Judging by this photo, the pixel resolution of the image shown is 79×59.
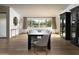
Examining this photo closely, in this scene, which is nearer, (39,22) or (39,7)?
(39,7)

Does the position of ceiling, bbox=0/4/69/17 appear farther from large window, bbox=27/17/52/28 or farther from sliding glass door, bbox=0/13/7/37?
large window, bbox=27/17/52/28

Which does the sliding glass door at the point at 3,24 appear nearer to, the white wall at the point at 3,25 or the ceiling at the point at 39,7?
the white wall at the point at 3,25

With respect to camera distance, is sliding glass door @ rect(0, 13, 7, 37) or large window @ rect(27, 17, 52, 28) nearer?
sliding glass door @ rect(0, 13, 7, 37)

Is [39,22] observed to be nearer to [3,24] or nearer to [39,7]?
[39,7]

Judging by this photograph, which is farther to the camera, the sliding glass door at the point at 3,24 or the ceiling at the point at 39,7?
the sliding glass door at the point at 3,24

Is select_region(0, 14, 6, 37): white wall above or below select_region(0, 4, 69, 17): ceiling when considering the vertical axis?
below

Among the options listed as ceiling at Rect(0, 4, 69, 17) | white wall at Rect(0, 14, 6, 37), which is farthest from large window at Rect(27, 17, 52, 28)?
white wall at Rect(0, 14, 6, 37)

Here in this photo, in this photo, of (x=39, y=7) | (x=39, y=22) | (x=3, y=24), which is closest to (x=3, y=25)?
(x=3, y=24)

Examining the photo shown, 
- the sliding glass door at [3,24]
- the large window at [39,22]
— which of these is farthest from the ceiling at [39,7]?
the large window at [39,22]

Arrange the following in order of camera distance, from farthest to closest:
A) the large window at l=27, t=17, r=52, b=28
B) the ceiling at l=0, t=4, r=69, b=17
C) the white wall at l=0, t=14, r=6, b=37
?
the large window at l=27, t=17, r=52, b=28 → the white wall at l=0, t=14, r=6, b=37 → the ceiling at l=0, t=4, r=69, b=17
